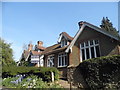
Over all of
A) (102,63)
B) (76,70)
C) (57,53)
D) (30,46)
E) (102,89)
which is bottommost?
(102,89)

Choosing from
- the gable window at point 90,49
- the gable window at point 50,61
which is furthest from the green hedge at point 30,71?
the gable window at point 50,61

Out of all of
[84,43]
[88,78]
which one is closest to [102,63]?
[88,78]

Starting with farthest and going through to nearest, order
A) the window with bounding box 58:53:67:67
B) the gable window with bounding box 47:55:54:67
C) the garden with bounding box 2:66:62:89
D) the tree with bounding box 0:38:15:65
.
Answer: the tree with bounding box 0:38:15:65 < the gable window with bounding box 47:55:54:67 < the window with bounding box 58:53:67:67 < the garden with bounding box 2:66:62:89

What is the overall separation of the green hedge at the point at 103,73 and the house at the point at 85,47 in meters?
3.05

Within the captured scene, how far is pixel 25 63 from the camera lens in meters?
26.6

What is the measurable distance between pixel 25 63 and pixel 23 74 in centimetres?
1109

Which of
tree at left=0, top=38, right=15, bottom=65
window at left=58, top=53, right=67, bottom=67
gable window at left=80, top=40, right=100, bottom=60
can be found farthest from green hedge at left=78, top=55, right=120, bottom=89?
tree at left=0, top=38, right=15, bottom=65

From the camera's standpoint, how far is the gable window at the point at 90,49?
15.4m

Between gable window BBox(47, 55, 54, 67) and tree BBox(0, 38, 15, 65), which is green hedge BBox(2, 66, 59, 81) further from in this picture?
tree BBox(0, 38, 15, 65)

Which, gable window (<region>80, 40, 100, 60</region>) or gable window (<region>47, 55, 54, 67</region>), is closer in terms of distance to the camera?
gable window (<region>80, 40, 100, 60</region>)

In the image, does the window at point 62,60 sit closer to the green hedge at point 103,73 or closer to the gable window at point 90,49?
the gable window at point 90,49

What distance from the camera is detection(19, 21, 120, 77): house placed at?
14.2 m

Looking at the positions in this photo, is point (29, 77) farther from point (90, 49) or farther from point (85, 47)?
point (90, 49)

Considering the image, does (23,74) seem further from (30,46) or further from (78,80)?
(30,46)
